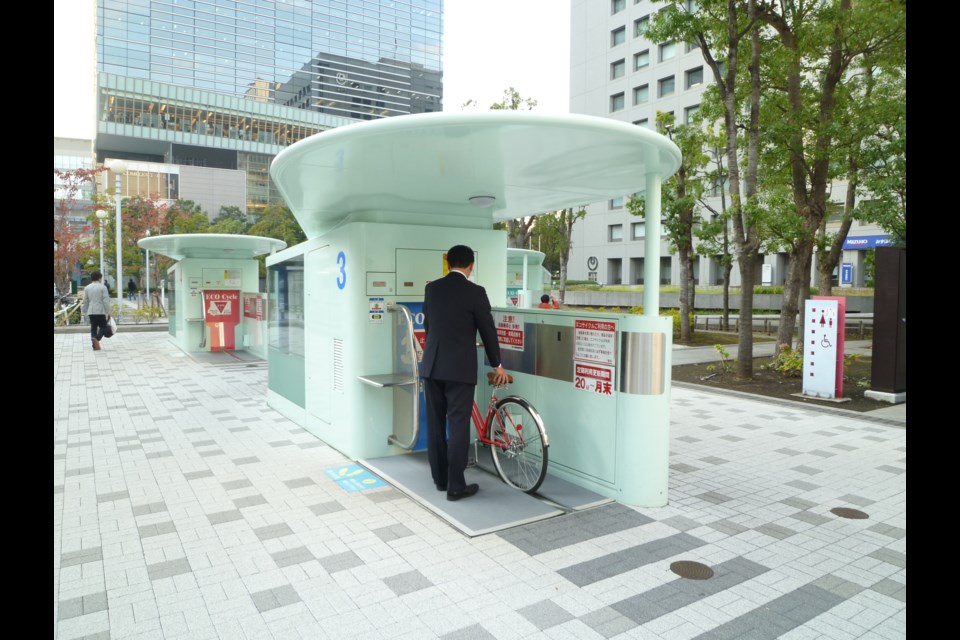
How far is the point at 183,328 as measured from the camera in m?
14.6

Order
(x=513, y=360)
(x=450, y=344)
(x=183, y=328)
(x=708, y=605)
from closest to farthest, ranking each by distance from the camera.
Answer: (x=708, y=605)
(x=450, y=344)
(x=513, y=360)
(x=183, y=328)

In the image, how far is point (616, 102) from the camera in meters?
43.2

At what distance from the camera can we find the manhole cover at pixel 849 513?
4527mm

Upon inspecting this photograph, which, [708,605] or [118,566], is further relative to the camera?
[118,566]

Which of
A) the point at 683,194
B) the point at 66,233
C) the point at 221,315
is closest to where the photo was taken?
the point at 221,315

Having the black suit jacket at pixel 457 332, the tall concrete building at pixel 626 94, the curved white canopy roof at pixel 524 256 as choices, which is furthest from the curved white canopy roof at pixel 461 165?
the tall concrete building at pixel 626 94

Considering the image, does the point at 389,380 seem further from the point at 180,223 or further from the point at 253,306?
the point at 180,223

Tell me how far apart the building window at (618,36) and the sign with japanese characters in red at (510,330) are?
138 feet

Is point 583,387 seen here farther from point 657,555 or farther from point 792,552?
point 792,552

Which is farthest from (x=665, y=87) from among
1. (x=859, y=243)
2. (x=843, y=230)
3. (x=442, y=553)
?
(x=442, y=553)

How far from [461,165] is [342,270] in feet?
6.89

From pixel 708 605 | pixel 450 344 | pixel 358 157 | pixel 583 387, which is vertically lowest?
pixel 708 605
